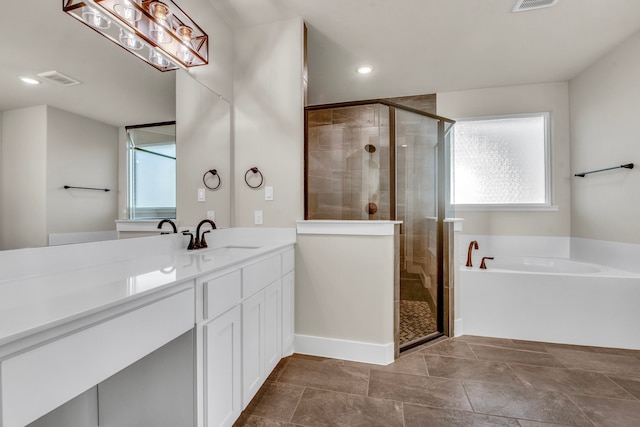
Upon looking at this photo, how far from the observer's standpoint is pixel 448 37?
244 cm

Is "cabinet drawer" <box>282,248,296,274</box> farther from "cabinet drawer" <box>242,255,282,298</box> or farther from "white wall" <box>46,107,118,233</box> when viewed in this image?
"white wall" <box>46,107,118,233</box>

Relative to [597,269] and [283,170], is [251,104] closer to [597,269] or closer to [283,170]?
[283,170]

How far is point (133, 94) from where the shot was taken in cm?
147

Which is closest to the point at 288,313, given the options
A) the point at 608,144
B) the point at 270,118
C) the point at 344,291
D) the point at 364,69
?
the point at 344,291

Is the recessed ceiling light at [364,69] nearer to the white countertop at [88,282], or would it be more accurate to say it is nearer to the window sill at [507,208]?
the window sill at [507,208]

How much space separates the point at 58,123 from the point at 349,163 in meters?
2.11

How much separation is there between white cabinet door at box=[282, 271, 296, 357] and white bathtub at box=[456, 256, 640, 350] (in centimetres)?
146

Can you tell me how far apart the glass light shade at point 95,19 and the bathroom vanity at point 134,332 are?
98 centimetres

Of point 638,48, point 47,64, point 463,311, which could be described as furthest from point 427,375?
point 638,48

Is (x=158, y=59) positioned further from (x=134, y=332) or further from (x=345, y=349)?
(x=345, y=349)

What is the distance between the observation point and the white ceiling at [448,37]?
6.89 feet

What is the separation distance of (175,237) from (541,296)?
286cm

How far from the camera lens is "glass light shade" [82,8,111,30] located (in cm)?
124

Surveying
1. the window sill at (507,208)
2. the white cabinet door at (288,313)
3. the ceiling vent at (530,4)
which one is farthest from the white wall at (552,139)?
the white cabinet door at (288,313)
